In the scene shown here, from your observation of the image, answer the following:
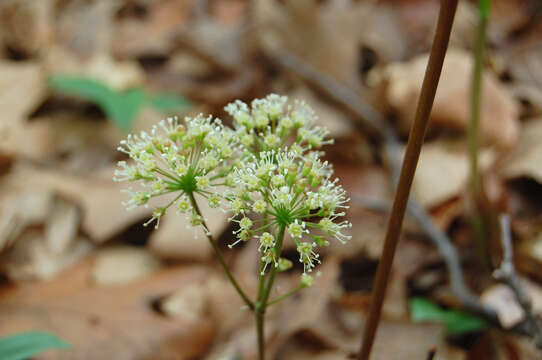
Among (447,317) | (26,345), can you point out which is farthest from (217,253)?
(447,317)

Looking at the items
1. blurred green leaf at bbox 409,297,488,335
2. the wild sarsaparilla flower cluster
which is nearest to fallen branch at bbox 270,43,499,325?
blurred green leaf at bbox 409,297,488,335

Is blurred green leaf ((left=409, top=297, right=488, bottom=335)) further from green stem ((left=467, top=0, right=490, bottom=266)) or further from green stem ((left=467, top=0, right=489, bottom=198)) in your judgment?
green stem ((left=467, top=0, right=489, bottom=198))

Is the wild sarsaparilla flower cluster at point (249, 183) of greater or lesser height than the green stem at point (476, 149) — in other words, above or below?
below

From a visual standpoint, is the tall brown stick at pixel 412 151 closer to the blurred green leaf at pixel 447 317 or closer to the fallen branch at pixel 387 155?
the blurred green leaf at pixel 447 317

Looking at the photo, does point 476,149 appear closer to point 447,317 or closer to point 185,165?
point 447,317

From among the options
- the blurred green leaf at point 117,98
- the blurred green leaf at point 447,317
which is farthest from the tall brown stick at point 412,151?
the blurred green leaf at point 117,98

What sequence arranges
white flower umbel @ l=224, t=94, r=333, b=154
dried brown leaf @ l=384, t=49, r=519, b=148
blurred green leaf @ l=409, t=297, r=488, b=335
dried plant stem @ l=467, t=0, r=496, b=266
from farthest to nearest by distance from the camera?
dried brown leaf @ l=384, t=49, r=519, b=148 → dried plant stem @ l=467, t=0, r=496, b=266 → blurred green leaf @ l=409, t=297, r=488, b=335 → white flower umbel @ l=224, t=94, r=333, b=154
